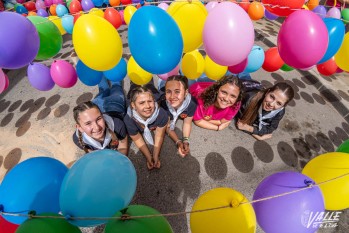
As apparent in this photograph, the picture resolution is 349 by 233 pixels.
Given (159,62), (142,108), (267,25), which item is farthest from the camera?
(267,25)

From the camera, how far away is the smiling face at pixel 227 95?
185 centimetres

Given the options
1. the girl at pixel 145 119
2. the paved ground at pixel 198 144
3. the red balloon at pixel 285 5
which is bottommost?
the paved ground at pixel 198 144

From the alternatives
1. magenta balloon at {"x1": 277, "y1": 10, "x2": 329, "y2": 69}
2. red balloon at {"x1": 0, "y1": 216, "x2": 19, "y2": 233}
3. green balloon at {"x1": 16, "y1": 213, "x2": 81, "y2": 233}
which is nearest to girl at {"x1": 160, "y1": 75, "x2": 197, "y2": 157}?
magenta balloon at {"x1": 277, "y1": 10, "x2": 329, "y2": 69}

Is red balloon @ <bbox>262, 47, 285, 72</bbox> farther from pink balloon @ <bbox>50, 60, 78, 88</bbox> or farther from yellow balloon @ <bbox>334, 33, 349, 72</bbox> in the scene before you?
pink balloon @ <bbox>50, 60, 78, 88</bbox>

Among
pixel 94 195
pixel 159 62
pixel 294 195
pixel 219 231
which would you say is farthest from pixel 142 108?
pixel 294 195

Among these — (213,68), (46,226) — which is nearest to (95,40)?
(46,226)

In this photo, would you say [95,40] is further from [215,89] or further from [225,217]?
[225,217]

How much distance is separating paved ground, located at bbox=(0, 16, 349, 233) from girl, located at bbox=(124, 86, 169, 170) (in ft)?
0.48

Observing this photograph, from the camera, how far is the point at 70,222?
872mm

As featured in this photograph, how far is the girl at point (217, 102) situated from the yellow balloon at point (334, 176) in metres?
0.88

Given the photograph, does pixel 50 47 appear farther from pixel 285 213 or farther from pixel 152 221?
pixel 285 213

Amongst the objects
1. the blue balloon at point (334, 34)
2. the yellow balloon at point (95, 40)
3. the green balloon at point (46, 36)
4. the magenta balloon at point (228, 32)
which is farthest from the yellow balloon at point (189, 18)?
the green balloon at point (46, 36)

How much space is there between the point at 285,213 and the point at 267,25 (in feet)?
16.8

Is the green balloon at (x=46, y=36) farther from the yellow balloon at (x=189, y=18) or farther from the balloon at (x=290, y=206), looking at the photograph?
the balloon at (x=290, y=206)
